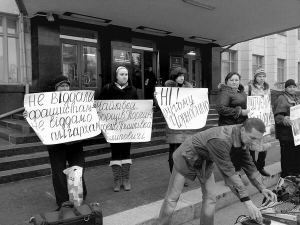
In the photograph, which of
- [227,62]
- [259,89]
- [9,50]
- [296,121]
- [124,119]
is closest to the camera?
[124,119]

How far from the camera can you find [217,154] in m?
2.58

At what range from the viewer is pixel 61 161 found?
3.61 metres

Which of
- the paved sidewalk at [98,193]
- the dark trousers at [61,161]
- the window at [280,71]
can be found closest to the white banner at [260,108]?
the paved sidewalk at [98,193]

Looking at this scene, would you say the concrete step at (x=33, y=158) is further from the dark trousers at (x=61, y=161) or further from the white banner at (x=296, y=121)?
the white banner at (x=296, y=121)

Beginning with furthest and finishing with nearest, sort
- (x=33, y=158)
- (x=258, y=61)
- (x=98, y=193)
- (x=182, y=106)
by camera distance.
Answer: (x=258, y=61), (x=33, y=158), (x=182, y=106), (x=98, y=193)

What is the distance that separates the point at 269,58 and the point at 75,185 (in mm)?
17712

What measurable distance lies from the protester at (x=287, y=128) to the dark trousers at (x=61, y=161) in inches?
132

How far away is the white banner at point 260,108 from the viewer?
486 cm

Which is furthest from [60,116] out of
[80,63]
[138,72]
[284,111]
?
[138,72]

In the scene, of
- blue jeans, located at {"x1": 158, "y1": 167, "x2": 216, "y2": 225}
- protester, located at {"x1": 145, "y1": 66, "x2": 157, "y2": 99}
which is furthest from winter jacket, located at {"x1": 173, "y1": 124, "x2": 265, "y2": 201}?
protester, located at {"x1": 145, "y1": 66, "x2": 157, "y2": 99}

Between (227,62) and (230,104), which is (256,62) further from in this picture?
(230,104)

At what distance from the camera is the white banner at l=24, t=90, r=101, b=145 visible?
3.65 meters

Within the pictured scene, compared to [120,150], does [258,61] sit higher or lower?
higher

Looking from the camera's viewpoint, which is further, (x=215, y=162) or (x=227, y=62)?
(x=227, y=62)
